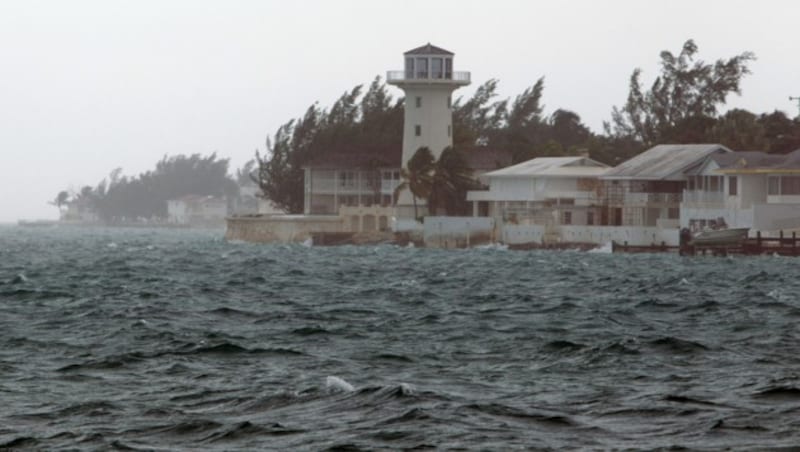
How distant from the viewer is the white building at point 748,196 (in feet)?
331

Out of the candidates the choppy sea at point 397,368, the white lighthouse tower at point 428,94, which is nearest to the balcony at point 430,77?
the white lighthouse tower at point 428,94

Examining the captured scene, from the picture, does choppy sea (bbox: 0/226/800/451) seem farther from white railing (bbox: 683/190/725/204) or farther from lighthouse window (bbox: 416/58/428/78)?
lighthouse window (bbox: 416/58/428/78)

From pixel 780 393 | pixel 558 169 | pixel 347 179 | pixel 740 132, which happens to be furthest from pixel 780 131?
pixel 780 393

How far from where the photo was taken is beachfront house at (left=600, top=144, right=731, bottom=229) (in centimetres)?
11475

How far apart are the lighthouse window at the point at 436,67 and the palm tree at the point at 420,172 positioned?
18.1ft

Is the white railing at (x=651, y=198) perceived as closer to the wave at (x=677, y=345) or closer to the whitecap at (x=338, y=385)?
the wave at (x=677, y=345)

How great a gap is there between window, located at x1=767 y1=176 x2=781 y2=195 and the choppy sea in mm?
52995

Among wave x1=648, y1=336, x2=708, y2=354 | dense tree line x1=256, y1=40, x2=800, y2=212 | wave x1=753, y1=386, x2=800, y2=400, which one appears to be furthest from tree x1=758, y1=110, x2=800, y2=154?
wave x1=753, y1=386, x2=800, y2=400

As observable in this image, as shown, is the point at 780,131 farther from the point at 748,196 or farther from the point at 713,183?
the point at 748,196

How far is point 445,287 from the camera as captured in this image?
55.1 meters

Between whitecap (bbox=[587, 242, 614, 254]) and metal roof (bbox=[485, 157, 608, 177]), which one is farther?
metal roof (bbox=[485, 157, 608, 177])

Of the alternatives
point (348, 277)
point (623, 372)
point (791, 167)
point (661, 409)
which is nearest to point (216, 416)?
point (661, 409)

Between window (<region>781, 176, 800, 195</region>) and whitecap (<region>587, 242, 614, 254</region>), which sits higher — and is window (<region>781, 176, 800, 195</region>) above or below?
above

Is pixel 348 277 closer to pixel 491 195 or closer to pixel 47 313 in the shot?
pixel 47 313
